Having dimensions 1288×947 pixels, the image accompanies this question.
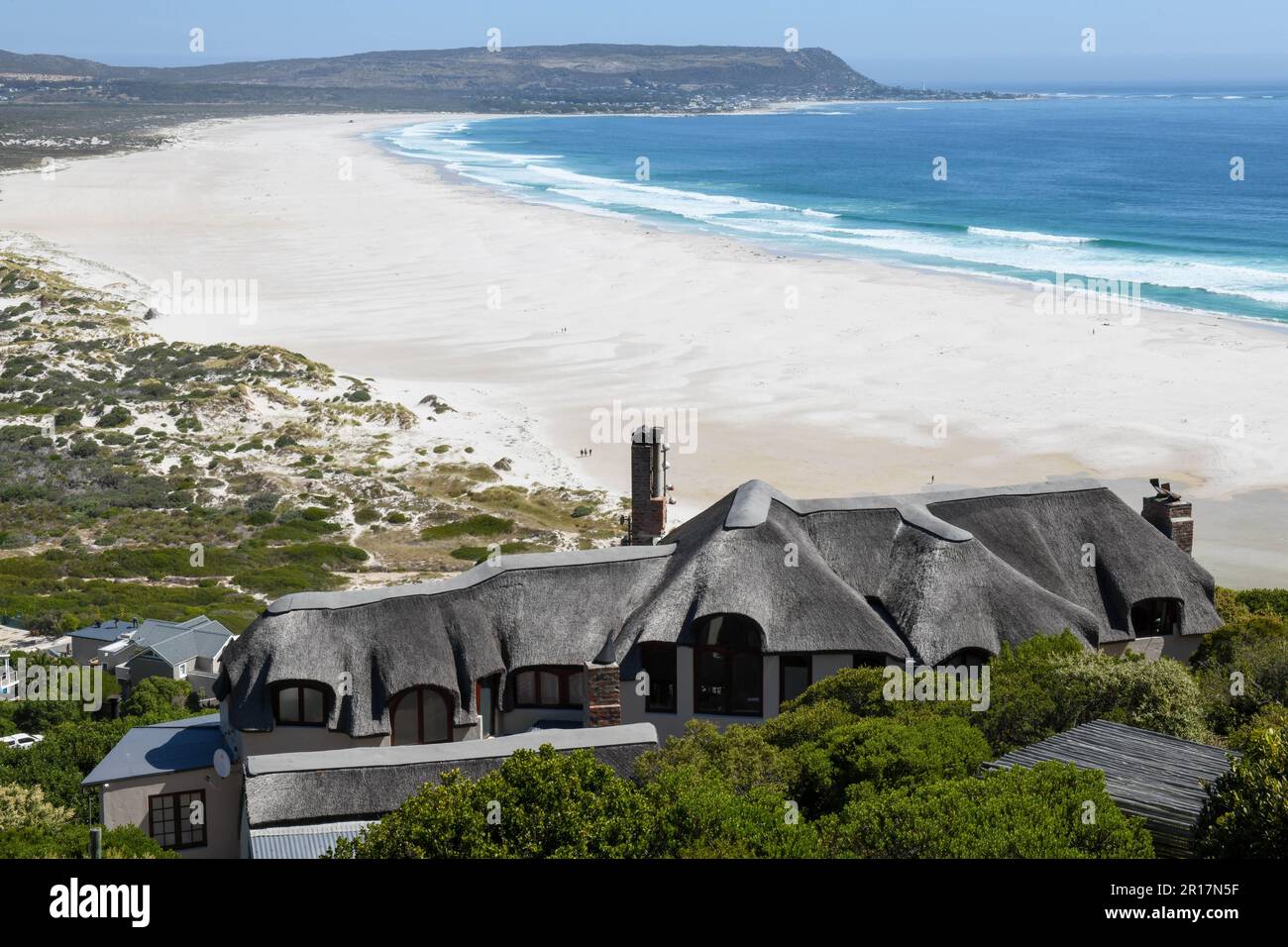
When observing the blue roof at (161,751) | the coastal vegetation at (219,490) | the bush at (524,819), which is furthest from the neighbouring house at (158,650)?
the bush at (524,819)

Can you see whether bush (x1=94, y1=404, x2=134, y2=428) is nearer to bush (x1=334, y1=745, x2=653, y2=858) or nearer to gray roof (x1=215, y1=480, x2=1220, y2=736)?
gray roof (x1=215, y1=480, x2=1220, y2=736)

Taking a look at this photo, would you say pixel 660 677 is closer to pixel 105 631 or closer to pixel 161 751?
pixel 161 751

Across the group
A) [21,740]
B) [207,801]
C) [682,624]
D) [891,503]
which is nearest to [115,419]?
[21,740]

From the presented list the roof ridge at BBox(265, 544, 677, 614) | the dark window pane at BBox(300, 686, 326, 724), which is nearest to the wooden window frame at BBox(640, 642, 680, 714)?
the roof ridge at BBox(265, 544, 677, 614)

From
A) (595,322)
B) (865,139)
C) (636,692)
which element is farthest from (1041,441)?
(865,139)

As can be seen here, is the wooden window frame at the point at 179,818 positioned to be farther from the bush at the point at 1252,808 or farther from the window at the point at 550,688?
the bush at the point at 1252,808

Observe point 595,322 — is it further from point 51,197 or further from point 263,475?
point 51,197
